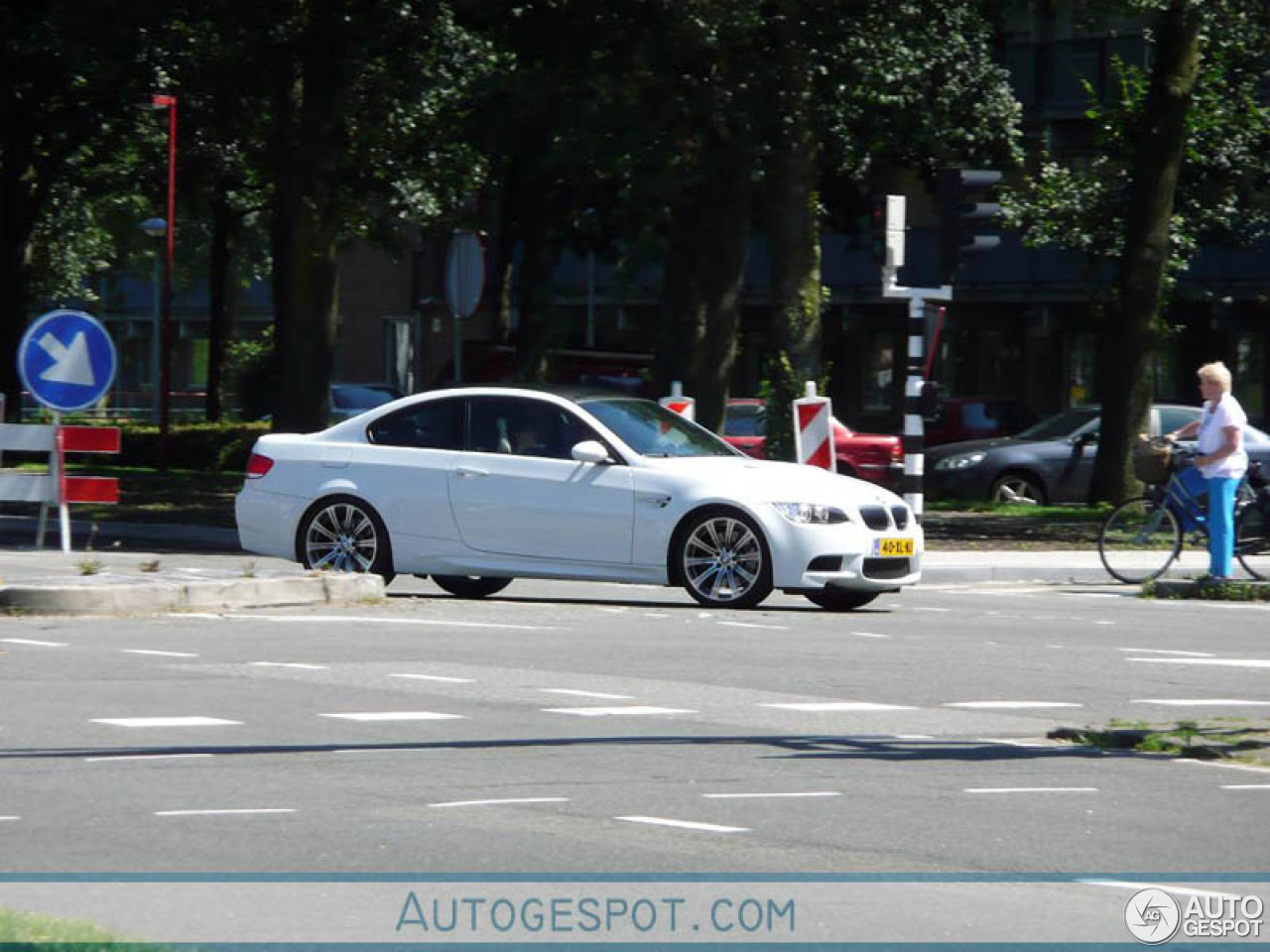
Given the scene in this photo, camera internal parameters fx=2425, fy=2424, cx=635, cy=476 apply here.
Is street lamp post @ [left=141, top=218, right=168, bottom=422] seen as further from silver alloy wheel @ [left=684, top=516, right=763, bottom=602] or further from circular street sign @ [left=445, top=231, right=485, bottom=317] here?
silver alloy wheel @ [left=684, top=516, right=763, bottom=602]

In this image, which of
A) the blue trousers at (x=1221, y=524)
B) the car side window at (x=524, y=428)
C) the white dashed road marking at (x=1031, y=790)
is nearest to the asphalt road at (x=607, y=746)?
the white dashed road marking at (x=1031, y=790)

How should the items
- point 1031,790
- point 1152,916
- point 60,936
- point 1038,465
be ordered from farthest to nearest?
point 1038,465, point 1031,790, point 1152,916, point 60,936

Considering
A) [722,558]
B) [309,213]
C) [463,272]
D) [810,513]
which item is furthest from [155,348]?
[810,513]

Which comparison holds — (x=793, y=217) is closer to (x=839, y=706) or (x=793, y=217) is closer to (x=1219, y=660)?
(x=1219, y=660)

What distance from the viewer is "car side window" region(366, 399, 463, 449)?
55.1 ft

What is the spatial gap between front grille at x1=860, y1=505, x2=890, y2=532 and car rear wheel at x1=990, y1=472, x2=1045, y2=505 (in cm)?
1579

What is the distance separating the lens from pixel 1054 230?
124 ft

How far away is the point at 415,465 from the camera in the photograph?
16625mm

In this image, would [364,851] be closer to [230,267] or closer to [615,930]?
[615,930]

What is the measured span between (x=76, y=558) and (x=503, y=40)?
33.6 feet

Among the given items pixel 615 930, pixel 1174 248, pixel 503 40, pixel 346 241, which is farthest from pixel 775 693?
pixel 346 241

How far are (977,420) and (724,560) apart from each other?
78.3ft

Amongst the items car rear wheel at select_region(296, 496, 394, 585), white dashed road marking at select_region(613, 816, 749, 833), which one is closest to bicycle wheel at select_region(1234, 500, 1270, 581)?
car rear wheel at select_region(296, 496, 394, 585)

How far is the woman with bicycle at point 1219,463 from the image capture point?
18.1m
